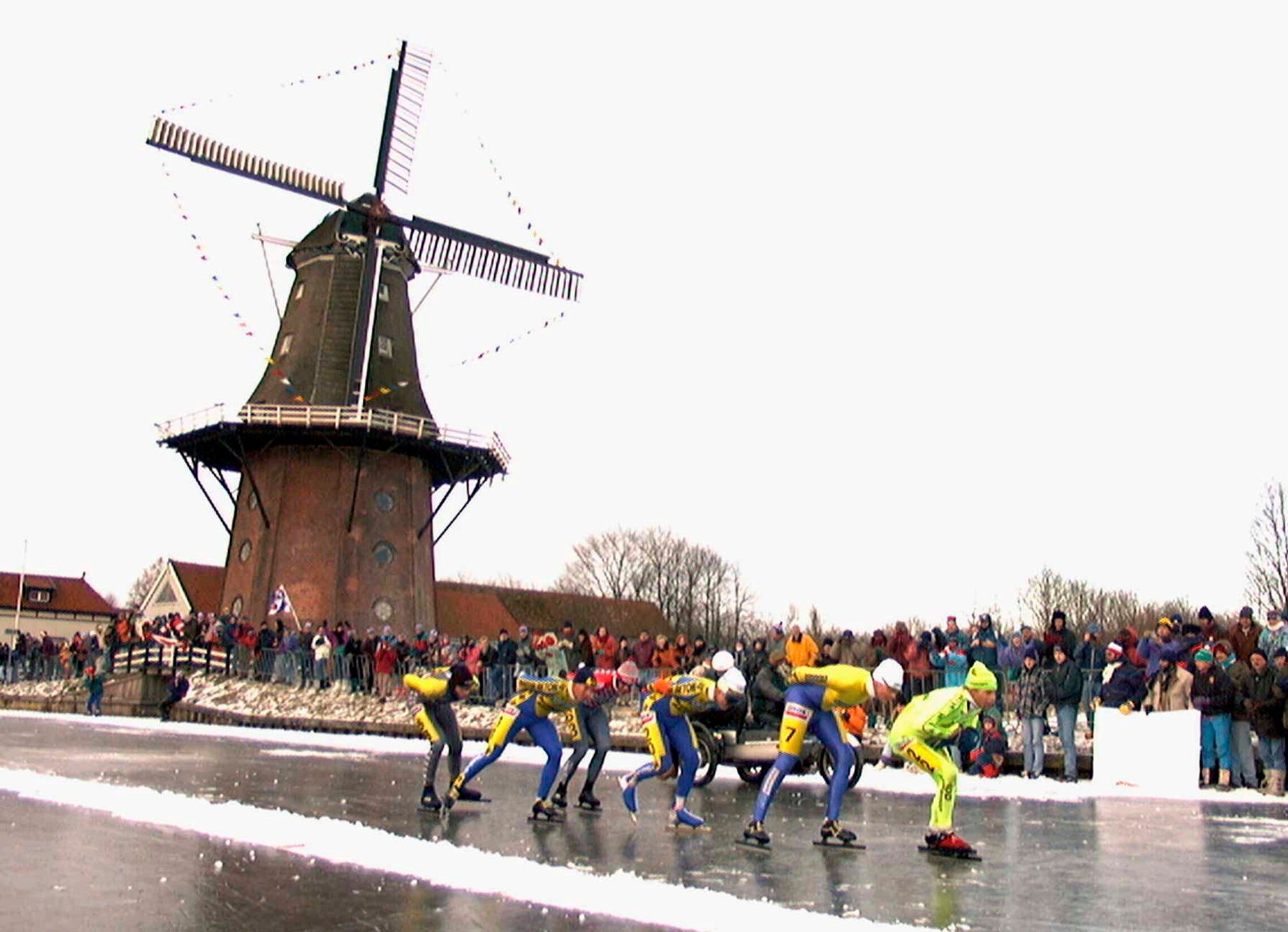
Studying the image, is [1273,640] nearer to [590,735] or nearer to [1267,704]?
[1267,704]

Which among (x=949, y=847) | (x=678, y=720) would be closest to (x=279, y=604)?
(x=678, y=720)

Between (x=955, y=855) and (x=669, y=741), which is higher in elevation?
(x=669, y=741)

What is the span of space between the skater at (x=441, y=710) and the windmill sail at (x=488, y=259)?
116ft

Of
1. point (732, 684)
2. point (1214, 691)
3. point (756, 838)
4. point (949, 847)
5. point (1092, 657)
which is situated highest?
point (1092, 657)

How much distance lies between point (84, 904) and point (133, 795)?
5.69 m

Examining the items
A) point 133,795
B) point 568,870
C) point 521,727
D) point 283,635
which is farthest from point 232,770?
point 283,635

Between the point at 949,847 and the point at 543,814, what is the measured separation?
393 cm

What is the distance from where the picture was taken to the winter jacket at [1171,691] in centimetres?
1730

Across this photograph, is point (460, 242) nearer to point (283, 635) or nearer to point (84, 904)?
point (283, 635)

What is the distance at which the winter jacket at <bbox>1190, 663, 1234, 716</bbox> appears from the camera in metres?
16.3

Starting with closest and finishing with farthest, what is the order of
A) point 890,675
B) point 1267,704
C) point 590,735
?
1. point 890,675
2. point 590,735
3. point 1267,704

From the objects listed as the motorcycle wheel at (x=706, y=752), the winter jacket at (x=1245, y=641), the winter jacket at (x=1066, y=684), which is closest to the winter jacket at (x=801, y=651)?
the motorcycle wheel at (x=706, y=752)

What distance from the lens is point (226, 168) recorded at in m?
44.4

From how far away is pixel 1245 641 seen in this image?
17641 mm
